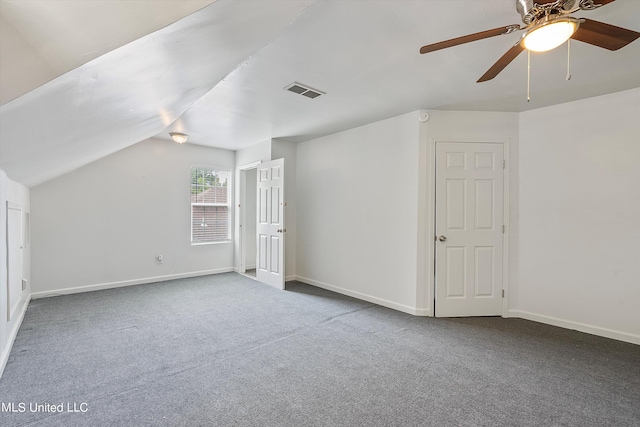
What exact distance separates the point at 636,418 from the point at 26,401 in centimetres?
384

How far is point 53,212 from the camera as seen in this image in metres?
4.08

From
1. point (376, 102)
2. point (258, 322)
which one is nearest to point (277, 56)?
point (376, 102)

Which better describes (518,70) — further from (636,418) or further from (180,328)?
(180,328)

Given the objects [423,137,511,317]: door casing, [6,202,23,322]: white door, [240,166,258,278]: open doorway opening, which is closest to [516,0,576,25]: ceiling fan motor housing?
[423,137,511,317]: door casing

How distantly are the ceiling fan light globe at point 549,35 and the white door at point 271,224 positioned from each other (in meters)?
3.48

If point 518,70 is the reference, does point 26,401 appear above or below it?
below

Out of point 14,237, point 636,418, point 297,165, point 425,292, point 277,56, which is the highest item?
point 277,56

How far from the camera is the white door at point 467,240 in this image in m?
3.48

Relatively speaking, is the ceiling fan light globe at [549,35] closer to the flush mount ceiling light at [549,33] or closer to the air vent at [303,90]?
the flush mount ceiling light at [549,33]

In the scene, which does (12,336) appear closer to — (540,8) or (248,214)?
(248,214)

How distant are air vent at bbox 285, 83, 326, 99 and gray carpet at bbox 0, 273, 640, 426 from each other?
2.42 m

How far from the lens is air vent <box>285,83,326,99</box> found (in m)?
2.74

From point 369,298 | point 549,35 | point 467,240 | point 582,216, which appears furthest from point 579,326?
point 549,35

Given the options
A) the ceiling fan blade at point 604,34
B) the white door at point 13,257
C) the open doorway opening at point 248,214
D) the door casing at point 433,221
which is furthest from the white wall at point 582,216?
the white door at point 13,257
